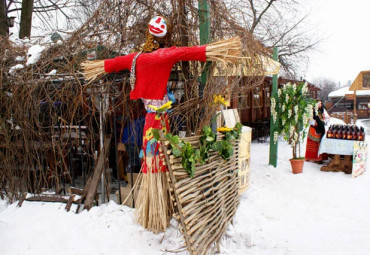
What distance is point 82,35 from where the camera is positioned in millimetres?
3633

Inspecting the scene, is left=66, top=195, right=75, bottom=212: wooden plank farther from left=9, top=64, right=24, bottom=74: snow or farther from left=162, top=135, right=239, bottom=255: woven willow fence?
left=9, top=64, right=24, bottom=74: snow

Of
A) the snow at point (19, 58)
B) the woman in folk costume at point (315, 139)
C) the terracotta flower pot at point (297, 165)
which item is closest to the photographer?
the snow at point (19, 58)

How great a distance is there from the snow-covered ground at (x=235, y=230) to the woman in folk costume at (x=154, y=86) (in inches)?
10.5

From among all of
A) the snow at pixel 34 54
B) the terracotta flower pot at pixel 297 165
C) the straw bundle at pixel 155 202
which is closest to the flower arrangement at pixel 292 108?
the terracotta flower pot at pixel 297 165

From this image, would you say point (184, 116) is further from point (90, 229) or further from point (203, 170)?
point (90, 229)

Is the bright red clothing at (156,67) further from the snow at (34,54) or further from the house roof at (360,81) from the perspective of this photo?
the house roof at (360,81)

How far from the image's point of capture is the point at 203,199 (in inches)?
106

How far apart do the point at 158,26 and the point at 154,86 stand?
614 millimetres

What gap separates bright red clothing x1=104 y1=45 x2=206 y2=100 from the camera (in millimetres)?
2639

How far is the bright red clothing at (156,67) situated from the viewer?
8.66 ft

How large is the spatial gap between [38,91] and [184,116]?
2006 millimetres

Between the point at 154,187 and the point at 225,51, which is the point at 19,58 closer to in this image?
the point at 154,187

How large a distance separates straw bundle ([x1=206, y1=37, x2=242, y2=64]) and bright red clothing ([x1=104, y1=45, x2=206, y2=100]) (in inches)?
3.9

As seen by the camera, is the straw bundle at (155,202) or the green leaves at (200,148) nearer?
the green leaves at (200,148)
